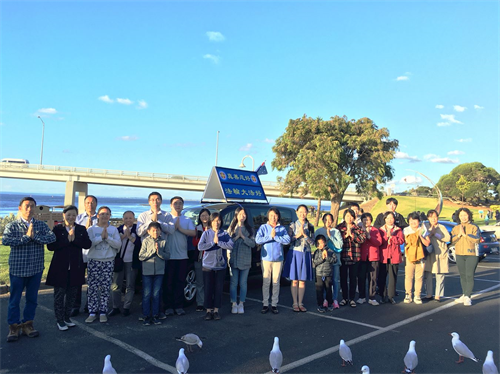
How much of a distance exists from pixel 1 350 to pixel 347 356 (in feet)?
13.0

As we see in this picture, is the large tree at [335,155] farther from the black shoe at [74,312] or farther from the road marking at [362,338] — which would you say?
the black shoe at [74,312]

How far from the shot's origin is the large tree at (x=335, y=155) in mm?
25547

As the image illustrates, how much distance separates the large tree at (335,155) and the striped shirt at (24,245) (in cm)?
2206

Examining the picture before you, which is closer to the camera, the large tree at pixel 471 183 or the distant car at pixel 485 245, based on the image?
the distant car at pixel 485 245

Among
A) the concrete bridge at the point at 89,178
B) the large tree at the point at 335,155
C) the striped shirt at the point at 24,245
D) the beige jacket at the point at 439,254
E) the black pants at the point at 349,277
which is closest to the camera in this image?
the striped shirt at the point at 24,245

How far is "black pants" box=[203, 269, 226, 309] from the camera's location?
18.3 ft

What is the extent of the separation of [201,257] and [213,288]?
1.80 feet

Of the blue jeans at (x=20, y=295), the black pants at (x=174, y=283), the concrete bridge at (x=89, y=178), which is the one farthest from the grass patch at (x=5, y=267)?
the concrete bridge at (x=89, y=178)

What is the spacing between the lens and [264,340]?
183 inches

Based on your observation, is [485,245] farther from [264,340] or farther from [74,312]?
[74,312]

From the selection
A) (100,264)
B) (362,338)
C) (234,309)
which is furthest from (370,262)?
(100,264)

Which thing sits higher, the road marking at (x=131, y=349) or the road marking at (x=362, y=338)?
the road marking at (x=362, y=338)

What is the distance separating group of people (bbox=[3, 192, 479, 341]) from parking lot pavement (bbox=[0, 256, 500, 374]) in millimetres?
290

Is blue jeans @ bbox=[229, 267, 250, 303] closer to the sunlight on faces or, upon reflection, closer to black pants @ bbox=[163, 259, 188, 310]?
black pants @ bbox=[163, 259, 188, 310]
